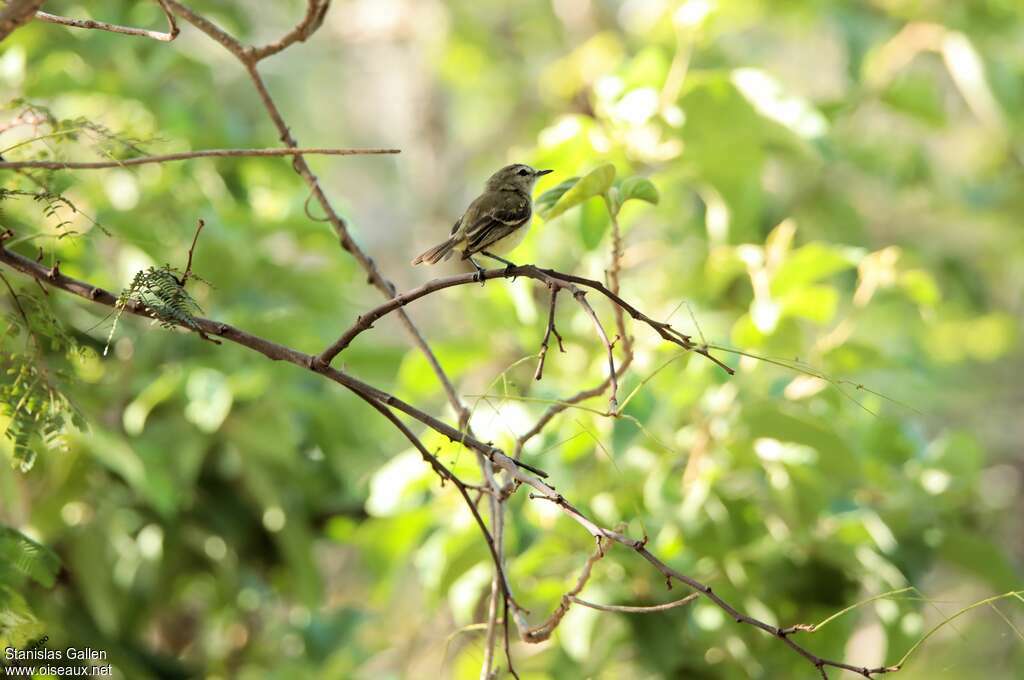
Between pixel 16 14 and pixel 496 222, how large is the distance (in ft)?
4.47

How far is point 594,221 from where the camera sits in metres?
2.23

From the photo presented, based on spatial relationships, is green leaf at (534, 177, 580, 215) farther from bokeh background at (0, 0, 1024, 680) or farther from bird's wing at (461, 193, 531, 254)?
bird's wing at (461, 193, 531, 254)

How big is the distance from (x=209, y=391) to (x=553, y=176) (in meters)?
1.02

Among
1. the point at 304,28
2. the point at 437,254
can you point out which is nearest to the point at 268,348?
the point at 304,28

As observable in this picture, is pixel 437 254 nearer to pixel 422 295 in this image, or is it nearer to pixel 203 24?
pixel 203 24

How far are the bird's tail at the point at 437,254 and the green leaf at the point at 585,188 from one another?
656 millimetres

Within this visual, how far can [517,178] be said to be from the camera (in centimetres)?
262

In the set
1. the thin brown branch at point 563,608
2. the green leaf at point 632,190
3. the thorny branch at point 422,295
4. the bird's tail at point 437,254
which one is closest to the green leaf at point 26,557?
the thorny branch at point 422,295

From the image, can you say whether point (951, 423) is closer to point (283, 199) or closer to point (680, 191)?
point (680, 191)

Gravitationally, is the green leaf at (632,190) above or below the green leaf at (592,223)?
below

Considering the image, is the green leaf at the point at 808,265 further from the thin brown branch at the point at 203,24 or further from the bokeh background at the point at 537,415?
the thin brown branch at the point at 203,24

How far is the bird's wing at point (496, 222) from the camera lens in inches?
89.9

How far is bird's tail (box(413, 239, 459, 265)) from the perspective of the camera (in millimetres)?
2205

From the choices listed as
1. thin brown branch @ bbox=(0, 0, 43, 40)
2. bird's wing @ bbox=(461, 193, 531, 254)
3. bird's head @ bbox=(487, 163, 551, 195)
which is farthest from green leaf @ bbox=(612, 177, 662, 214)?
bird's head @ bbox=(487, 163, 551, 195)
